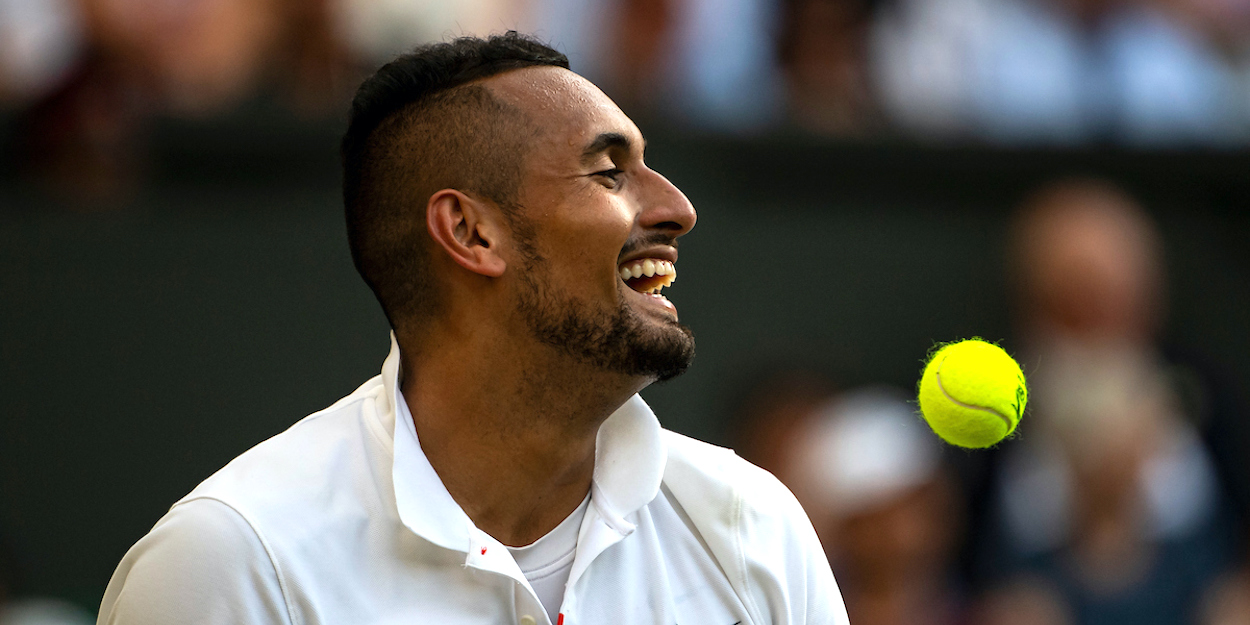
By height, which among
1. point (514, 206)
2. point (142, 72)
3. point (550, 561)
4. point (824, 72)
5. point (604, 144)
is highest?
point (824, 72)

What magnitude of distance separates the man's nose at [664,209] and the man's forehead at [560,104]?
0.11 metres

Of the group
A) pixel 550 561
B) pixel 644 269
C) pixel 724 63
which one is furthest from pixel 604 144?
pixel 724 63

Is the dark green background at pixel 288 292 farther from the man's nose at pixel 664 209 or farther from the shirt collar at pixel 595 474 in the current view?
the man's nose at pixel 664 209

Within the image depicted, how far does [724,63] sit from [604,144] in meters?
3.50

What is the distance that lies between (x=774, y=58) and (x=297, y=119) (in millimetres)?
2138

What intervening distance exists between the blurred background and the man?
196 cm

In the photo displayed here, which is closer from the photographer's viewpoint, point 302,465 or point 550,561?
point 302,465

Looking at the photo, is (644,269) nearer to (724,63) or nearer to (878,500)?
(878,500)

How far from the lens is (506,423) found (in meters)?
2.37

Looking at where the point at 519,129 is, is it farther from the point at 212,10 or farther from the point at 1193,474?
the point at 1193,474

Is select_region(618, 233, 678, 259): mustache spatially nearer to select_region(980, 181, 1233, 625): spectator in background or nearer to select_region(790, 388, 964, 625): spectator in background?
select_region(790, 388, 964, 625): spectator in background

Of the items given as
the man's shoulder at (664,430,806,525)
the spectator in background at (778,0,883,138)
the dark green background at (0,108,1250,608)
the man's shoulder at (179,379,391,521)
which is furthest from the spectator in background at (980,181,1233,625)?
the man's shoulder at (179,379,391,521)

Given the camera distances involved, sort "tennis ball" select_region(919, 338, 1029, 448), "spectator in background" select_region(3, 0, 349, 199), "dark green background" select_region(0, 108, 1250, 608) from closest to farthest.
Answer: "tennis ball" select_region(919, 338, 1029, 448)
"spectator in background" select_region(3, 0, 349, 199)
"dark green background" select_region(0, 108, 1250, 608)

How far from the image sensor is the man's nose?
7.89ft
